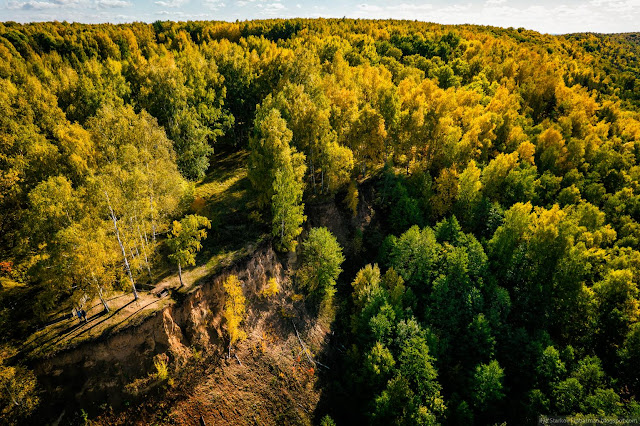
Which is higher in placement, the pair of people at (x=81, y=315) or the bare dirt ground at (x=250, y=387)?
the pair of people at (x=81, y=315)

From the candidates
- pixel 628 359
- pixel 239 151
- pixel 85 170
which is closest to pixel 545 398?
pixel 628 359

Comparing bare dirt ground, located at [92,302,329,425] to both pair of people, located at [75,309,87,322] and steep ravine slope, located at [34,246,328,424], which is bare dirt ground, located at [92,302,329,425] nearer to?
steep ravine slope, located at [34,246,328,424]

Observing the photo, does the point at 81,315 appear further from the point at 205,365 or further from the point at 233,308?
the point at 233,308

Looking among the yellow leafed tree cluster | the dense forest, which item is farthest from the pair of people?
the yellow leafed tree cluster

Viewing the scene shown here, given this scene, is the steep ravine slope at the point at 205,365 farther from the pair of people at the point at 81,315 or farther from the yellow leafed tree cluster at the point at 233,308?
the pair of people at the point at 81,315

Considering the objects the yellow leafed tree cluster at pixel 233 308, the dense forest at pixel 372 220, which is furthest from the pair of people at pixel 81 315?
the yellow leafed tree cluster at pixel 233 308

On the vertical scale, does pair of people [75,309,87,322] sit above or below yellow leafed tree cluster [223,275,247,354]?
above
